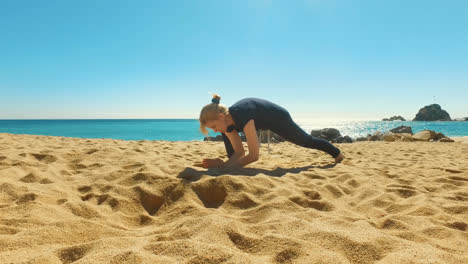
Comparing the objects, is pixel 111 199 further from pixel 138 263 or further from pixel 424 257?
pixel 424 257

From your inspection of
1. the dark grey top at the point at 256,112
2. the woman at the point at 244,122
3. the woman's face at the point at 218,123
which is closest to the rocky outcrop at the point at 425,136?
the woman at the point at 244,122

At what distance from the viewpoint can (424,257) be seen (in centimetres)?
106

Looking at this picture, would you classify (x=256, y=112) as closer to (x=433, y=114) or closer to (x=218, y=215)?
(x=218, y=215)

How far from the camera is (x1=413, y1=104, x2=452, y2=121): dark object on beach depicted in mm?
79338

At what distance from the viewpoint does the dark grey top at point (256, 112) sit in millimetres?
3059

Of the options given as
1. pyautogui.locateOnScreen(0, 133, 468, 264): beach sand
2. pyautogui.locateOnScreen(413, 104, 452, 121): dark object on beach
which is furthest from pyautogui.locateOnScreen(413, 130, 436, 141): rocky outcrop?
pyautogui.locateOnScreen(413, 104, 452, 121): dark object on beach

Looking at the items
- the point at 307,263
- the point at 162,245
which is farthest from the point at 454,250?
the point at 162,245

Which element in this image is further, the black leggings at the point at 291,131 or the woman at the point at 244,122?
the black leggings at the point at 291,131

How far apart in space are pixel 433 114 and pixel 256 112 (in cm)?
10087

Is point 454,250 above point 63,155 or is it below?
below

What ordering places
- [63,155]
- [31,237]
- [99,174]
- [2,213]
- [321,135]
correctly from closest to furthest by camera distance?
[31,237] < [2,213] < [99,174] < [63,155] < [321,135]

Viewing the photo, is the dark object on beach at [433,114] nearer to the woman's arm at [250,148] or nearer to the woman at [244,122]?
the woman at [244,122]

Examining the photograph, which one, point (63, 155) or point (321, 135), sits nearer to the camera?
point (63, 155)

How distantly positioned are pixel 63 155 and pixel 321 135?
14.8 meters
